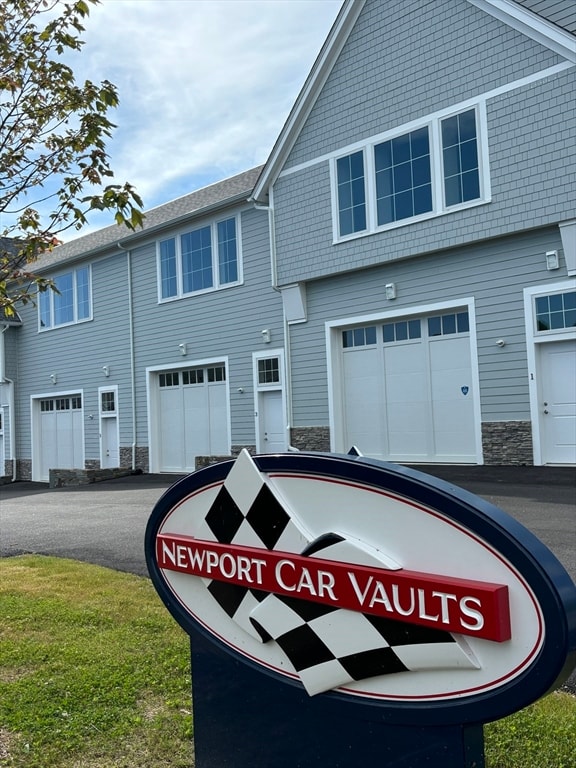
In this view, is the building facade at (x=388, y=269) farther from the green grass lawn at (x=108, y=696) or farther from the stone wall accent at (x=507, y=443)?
the green grass lawn at (x=108, y=696)

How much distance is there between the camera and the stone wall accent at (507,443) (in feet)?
41.9

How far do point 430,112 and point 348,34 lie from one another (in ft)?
9.15

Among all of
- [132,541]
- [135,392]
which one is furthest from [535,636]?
[135,392]

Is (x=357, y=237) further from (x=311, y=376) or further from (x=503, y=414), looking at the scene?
(x=503, y=414)

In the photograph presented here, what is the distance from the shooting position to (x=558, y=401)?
12508mm

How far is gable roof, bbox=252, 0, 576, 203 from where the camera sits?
39.5ft

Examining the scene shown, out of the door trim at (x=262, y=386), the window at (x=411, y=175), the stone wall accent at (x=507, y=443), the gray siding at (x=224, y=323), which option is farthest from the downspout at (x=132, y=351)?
the stone wall accent at (x=507, y=443)

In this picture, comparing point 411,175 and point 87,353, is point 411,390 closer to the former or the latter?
point 411,175

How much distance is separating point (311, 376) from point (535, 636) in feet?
48.1

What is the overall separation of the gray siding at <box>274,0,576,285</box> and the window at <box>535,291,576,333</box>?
126 cm

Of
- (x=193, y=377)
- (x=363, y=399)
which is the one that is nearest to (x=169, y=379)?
(x=193, y=377)

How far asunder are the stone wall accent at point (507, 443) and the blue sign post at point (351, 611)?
1103 centimetres

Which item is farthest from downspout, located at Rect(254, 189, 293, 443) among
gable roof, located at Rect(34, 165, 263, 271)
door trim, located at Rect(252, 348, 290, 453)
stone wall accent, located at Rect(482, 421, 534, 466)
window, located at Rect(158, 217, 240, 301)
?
stone wall accent, located at Rect(482, 421, 534, 466)

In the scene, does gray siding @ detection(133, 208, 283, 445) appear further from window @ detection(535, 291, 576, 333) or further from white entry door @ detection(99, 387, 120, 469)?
window @ detection(535, 291, 576, 333)
